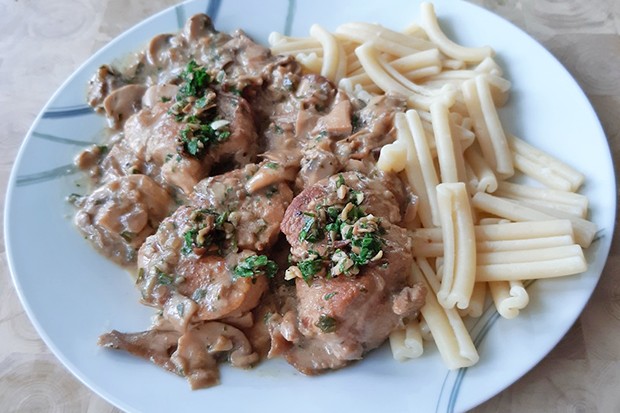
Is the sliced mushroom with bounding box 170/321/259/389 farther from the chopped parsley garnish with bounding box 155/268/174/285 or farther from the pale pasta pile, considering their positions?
the pale pasta pile

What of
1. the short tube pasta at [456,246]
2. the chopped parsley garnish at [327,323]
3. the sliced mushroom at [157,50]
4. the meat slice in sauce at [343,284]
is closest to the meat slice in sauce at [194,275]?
the meat slice in sauce at [343,284]

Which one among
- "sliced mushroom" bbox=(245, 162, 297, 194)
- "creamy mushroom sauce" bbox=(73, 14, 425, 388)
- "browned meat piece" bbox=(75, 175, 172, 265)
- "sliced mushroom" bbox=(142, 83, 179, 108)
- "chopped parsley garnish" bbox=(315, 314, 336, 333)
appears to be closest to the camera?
"chopped parsley garnish" bbox=(315, 314, 336, 333)

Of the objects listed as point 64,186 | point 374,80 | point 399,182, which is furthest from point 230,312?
point 374,80

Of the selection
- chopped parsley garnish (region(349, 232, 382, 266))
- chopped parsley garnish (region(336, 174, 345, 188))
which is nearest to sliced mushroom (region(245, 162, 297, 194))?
chopped parsley garnish (region(336, 174, 345, 188))

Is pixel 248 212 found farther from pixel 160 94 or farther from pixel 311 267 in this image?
pixel 160 94

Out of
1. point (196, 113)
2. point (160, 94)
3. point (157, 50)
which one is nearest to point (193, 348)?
point (196, 113)

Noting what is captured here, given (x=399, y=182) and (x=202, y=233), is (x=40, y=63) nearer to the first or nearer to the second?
(x=202, y=233)

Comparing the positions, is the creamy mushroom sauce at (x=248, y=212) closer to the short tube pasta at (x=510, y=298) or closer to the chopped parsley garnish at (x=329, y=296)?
the chopped parsley garnish at (x=329, y=296)
